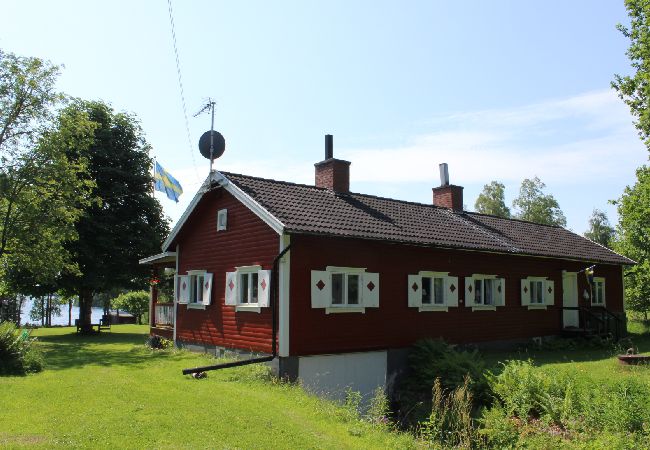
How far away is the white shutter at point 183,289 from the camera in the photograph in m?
18.8

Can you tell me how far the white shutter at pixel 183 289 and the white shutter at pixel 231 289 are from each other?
2.92 metres

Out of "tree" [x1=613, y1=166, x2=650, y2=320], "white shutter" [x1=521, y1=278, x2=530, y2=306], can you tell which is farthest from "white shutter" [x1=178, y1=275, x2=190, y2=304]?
"tree" [x1=613, y1=166, x2=650, y2=320]

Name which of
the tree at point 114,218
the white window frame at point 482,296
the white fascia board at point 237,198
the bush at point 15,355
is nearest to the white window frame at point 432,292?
the white window frame at point 482,296

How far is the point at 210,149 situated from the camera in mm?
17891

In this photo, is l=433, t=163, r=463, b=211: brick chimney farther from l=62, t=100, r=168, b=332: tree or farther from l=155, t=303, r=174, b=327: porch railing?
l=62, t=100, r=168, b=332: tree

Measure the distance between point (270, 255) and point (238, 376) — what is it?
318 centimetres

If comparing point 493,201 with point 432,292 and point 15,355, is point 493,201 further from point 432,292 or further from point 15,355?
point 15,355

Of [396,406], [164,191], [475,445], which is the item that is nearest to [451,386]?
[396,406]

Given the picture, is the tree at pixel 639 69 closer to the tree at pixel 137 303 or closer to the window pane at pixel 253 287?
the window pane at pixel 253 287

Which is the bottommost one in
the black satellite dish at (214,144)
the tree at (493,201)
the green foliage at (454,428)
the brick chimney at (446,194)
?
the green foliage at (454,428)

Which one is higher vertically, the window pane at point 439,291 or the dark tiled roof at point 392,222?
the dark tiled roof at point 392,222

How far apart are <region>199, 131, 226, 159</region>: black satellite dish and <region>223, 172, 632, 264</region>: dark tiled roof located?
2145mm

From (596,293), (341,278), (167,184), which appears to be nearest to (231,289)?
(341,278)

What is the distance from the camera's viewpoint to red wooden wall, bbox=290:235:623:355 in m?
14.2
